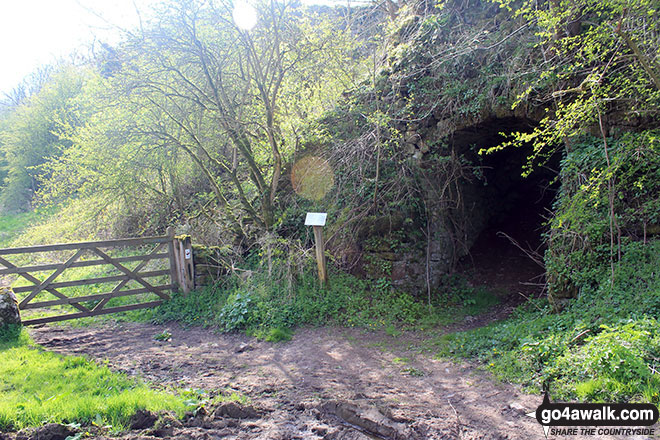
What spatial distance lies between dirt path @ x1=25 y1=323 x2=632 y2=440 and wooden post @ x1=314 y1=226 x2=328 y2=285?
3.58 feet

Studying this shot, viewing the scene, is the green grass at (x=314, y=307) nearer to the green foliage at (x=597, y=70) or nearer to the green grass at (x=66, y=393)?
the green grass at (x=66, y=393)

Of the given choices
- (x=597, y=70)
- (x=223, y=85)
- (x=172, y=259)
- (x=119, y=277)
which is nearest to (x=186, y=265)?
(x=172, y=259)

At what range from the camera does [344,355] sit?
548 centimetres

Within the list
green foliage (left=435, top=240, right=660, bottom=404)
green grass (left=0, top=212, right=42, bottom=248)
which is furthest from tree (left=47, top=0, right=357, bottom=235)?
green grass (left=0, top=212, right=42, bottom=248)

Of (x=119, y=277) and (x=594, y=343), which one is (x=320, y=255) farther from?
(x=594, y=343)

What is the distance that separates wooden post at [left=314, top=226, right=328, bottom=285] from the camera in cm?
709

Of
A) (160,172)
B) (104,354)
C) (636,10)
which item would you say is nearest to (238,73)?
(160,172)

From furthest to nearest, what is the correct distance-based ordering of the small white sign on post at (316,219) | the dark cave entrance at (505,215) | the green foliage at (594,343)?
the dark cave entrance at (505,215) → the small white sign on post at (316,219) → the green foliage at (594,343)

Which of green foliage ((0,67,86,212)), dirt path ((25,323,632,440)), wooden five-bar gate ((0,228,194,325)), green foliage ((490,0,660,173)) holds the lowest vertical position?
dirt path ((25,323,632,440))

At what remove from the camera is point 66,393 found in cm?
365

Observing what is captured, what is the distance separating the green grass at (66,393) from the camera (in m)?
3.10

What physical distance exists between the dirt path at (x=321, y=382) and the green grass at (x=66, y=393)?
0.42 meters

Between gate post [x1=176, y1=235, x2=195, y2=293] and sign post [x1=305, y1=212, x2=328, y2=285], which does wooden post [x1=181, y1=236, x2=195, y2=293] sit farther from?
sign post [x1=305, y1=212, x2=328, y2=285]

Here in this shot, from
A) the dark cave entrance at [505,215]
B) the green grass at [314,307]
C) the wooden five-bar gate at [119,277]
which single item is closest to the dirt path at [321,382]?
the green grass at [314,307]
